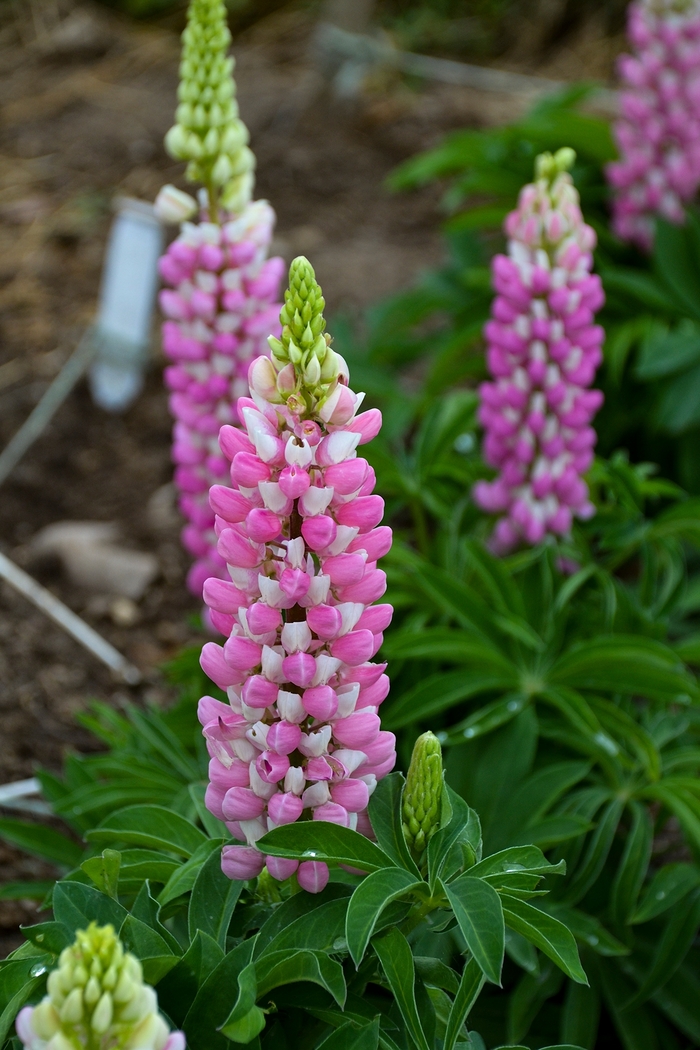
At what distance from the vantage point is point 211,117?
178 cm

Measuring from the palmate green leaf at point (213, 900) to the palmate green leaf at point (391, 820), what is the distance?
168 mm

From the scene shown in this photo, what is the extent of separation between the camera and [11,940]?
76.5 inches

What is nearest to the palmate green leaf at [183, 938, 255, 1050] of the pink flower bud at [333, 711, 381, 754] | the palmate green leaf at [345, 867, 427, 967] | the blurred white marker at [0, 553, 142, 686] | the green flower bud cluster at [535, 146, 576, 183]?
the palmate green leaf at [345, 867, 427, 967]

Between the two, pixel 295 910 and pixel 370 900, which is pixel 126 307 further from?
pixel 370 900

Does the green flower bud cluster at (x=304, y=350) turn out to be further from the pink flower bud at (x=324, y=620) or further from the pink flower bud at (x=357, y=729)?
the pink flower bud at (x=357, y=729)

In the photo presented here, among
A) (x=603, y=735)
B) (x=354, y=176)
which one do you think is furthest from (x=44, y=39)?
(x=603, y=735)

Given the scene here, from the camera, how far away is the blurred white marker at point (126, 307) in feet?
9.88

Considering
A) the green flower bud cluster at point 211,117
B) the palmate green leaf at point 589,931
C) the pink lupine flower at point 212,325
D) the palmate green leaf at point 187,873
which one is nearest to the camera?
the palmate green leaf at point 187,873

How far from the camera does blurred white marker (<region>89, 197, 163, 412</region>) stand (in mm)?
3012

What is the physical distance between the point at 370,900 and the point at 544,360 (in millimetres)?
1207

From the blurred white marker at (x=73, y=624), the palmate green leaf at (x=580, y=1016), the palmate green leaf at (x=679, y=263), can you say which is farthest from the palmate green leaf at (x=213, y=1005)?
the palmate green leaf at (x=679, y=263)

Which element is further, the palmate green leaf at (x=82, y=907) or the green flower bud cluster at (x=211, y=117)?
the green flower bud cluster at (x=211, y=117)

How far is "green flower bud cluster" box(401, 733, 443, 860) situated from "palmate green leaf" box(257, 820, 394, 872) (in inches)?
1.9

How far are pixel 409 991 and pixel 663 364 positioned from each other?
1815 mm
